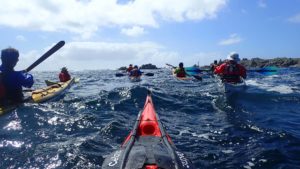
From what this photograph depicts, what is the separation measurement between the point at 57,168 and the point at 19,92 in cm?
502

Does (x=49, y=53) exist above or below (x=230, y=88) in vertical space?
above

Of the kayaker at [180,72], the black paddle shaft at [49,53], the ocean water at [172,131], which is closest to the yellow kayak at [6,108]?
the ocean water at [172,131]

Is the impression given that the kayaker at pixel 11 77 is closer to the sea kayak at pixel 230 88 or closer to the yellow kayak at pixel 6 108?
the yellow kayak at pixel 6 108

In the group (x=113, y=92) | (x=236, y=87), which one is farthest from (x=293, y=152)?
(x=113, y=92)

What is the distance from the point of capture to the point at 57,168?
603 centimetres

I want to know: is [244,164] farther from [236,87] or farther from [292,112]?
[236,87]

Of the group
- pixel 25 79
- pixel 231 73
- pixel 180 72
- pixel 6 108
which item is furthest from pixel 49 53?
pixel 180 72

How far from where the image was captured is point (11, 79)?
375 inches

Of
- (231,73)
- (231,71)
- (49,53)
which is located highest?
(49,53)

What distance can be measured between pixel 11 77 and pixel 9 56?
2.27ft

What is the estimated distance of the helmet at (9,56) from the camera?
30.0ft

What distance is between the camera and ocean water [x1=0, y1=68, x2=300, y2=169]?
6.55m

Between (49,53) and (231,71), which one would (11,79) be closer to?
(49,53)

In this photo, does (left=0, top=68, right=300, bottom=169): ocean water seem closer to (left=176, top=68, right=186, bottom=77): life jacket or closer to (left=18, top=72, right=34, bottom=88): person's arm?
(left=18, top=72, right=34, bottom=88): person's arm
